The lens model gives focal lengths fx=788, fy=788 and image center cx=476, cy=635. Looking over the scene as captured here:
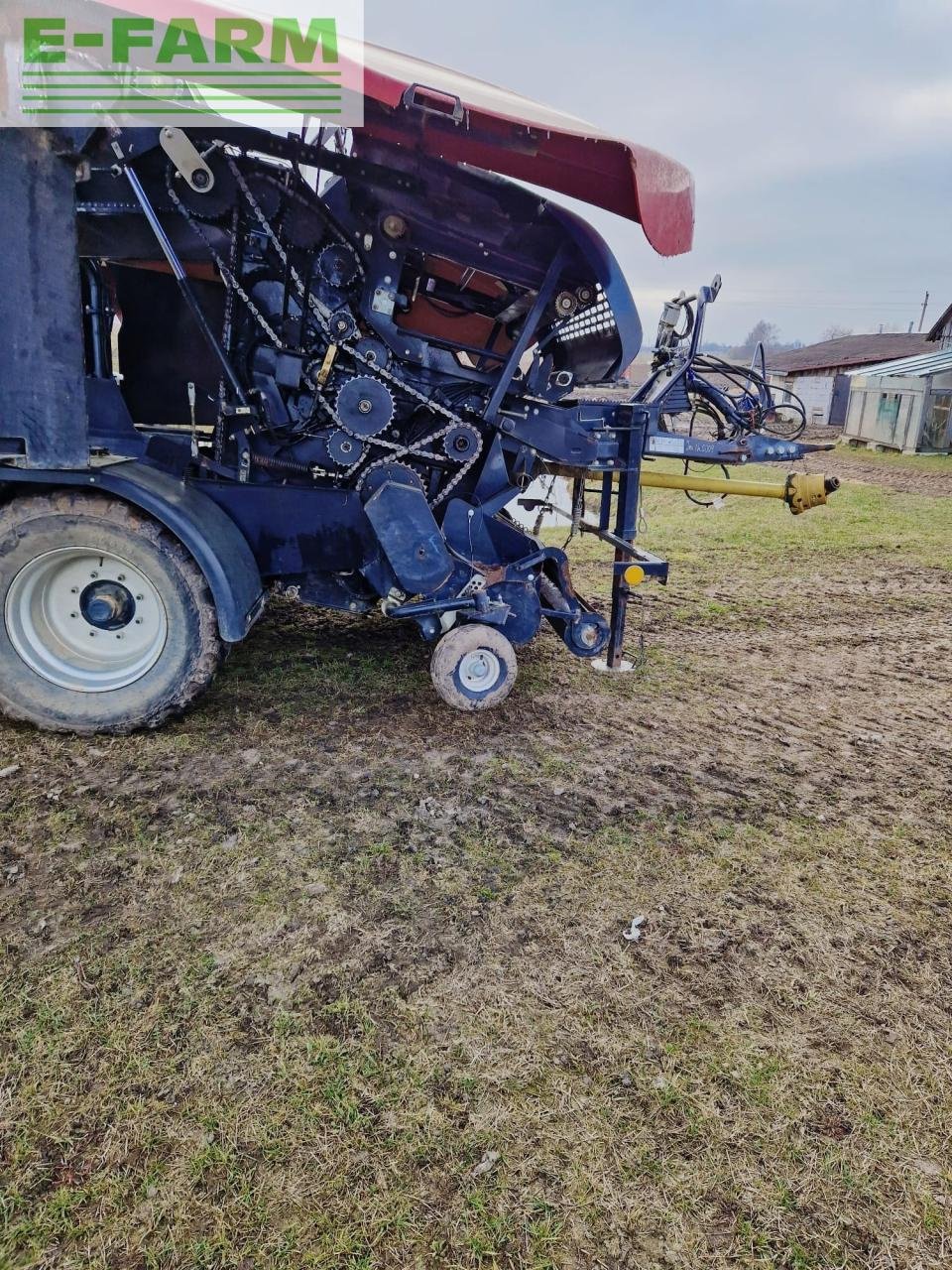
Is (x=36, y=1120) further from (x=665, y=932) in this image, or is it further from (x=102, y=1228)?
(x=665, y=932)

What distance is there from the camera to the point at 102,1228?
1615mm

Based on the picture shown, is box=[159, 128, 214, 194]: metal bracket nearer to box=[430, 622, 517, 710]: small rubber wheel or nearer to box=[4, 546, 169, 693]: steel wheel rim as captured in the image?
box=[4, 546, 169, 693]: steel wheel rim

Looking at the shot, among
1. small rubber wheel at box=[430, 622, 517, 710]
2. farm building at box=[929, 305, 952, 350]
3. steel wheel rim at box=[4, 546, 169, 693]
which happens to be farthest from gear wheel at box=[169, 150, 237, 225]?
farm building at box=[929, 305, 952, 350]

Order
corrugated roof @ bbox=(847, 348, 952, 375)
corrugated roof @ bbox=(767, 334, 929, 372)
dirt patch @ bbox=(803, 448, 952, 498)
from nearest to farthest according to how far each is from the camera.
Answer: dirt patch @ bbox=(803, 448, 952, 498), corrugated roof @ bbox=(847, 348, 952, 375), corrugated roof @ bbox=(767, 334, 929, 372)

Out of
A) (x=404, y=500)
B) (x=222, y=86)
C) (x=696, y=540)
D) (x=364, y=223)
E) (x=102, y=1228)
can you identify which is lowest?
(x=102, y=1228)

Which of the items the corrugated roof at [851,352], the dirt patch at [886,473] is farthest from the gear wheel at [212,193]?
the corrugated roof at [851,352]

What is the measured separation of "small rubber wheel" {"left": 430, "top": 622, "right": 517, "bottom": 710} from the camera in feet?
12.3

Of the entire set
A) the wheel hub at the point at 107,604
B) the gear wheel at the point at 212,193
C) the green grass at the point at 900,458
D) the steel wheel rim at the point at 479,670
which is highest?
the gear wheel at the point at 212,193

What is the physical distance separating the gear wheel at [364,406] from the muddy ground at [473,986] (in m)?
1.36

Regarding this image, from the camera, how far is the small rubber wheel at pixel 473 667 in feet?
12.3

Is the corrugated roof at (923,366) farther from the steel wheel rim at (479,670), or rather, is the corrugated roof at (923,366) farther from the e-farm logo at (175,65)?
the e-farm logo at (175,65)

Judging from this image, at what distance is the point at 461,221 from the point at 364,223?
424 mm

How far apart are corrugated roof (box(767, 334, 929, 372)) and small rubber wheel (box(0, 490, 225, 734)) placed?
28890 mm

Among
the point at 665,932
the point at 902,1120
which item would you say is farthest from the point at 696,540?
the point at 902,1120
